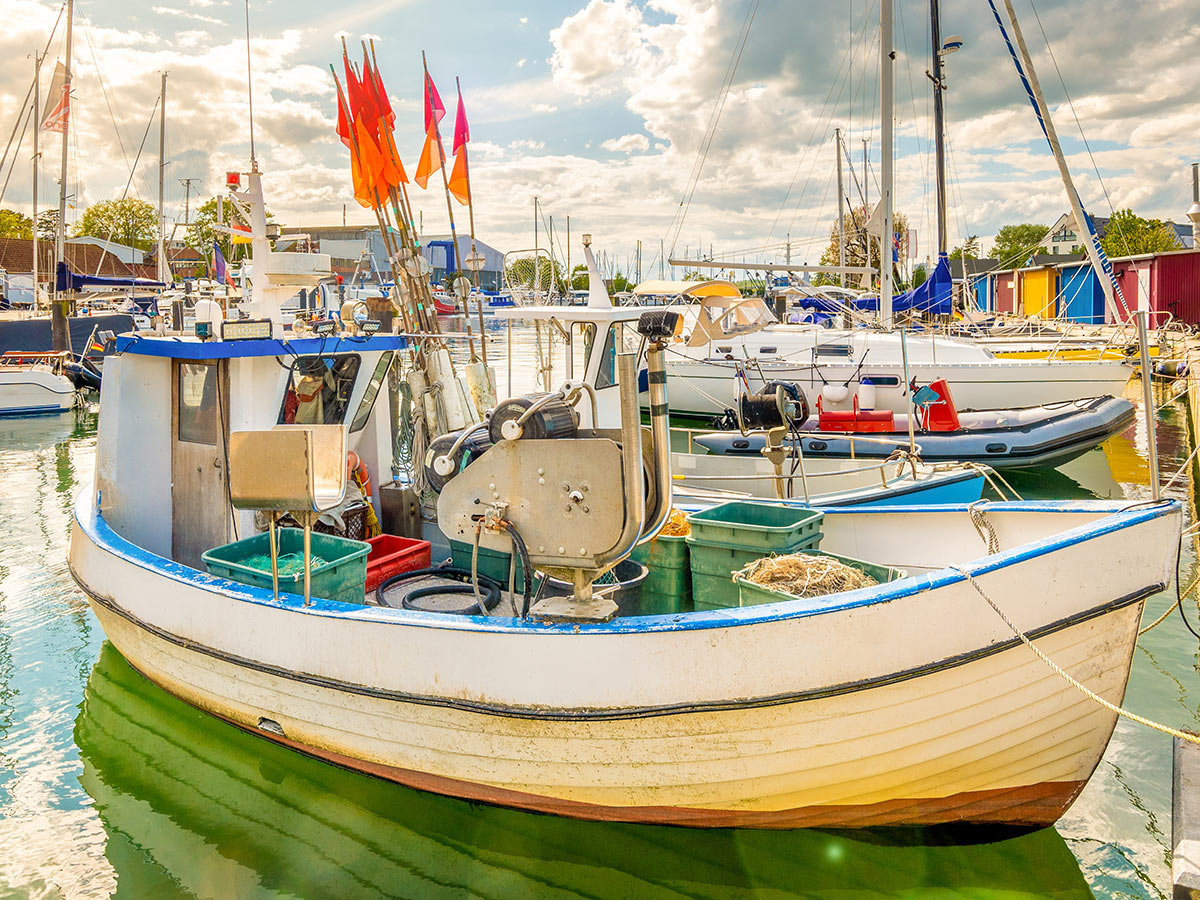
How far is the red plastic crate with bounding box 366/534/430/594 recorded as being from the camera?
16.5 feet

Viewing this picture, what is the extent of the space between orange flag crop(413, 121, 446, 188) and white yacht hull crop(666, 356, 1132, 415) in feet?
22.7

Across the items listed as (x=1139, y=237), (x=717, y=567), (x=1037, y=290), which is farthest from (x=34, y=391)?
(x=1139, y=237)

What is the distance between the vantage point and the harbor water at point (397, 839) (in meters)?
3.76

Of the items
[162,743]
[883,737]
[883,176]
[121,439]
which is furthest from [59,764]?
[883,176]

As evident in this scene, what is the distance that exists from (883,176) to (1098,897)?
10309 mm

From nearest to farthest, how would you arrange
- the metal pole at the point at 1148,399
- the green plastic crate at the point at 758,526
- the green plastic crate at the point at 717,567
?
1. the metal pole at the point at 1148,399
2. the green plastic crate at the point at 758,526
3. the green plastic crate at the point at 717,567

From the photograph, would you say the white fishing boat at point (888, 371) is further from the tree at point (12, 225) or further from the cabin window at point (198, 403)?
the tree at point (12, 225)

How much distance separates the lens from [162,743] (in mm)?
5090

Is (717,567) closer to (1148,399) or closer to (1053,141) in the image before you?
(1148,399)

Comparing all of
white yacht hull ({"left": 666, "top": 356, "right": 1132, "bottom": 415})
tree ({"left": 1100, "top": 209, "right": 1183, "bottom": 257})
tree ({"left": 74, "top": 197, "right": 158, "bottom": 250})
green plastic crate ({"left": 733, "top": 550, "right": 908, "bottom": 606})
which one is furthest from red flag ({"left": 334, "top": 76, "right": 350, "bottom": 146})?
tree ({"left": 74, "top": 197, "right": 158, "bottom": 250})

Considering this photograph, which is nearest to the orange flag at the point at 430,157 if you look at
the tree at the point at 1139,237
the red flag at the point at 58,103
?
the red flag at the point at 58,103

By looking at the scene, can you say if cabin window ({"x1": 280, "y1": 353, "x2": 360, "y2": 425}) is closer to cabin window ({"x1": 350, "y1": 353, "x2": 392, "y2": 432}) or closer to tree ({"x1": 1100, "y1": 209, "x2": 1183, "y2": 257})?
cabin window ({"x1": 350, "y1": 353, "x2": 392, "y2": 432})

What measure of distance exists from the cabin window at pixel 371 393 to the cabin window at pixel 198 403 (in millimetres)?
875

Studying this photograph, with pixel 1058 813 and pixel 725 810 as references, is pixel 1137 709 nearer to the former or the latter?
pixel 1058 813
